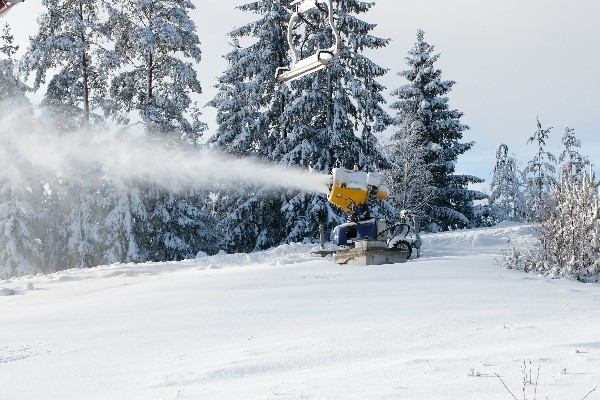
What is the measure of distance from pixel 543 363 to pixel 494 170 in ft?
145

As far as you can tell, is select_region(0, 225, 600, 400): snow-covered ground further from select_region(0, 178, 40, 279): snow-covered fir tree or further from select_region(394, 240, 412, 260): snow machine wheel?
select_region(0, 178, 40, 279): snow-covered fir tree

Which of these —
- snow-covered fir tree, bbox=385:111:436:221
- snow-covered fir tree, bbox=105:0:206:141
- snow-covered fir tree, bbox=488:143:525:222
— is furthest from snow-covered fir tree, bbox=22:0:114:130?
snow-covered fir tree, bbox=488:143:525:222

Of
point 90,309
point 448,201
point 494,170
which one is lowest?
point 90,309

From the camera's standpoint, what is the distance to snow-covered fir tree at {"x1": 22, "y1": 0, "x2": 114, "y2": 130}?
23.5 metres

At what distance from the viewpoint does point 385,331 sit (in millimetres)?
4793

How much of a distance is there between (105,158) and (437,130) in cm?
1778

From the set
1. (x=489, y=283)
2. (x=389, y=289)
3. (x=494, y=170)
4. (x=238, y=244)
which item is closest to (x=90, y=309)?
(x=389, y=289)

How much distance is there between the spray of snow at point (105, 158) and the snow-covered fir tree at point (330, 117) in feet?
3.14

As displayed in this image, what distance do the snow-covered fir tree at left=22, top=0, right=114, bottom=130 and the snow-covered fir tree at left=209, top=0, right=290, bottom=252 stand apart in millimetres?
5531

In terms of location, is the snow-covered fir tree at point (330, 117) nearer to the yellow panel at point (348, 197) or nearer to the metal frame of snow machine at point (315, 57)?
the yellow panel at point (348, 197)

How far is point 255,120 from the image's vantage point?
24828mm

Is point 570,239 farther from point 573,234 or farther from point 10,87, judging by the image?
point 10,87

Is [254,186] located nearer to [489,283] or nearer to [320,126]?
[320,126]

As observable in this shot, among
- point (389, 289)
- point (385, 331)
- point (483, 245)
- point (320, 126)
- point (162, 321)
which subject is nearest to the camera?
point (385, 331)
